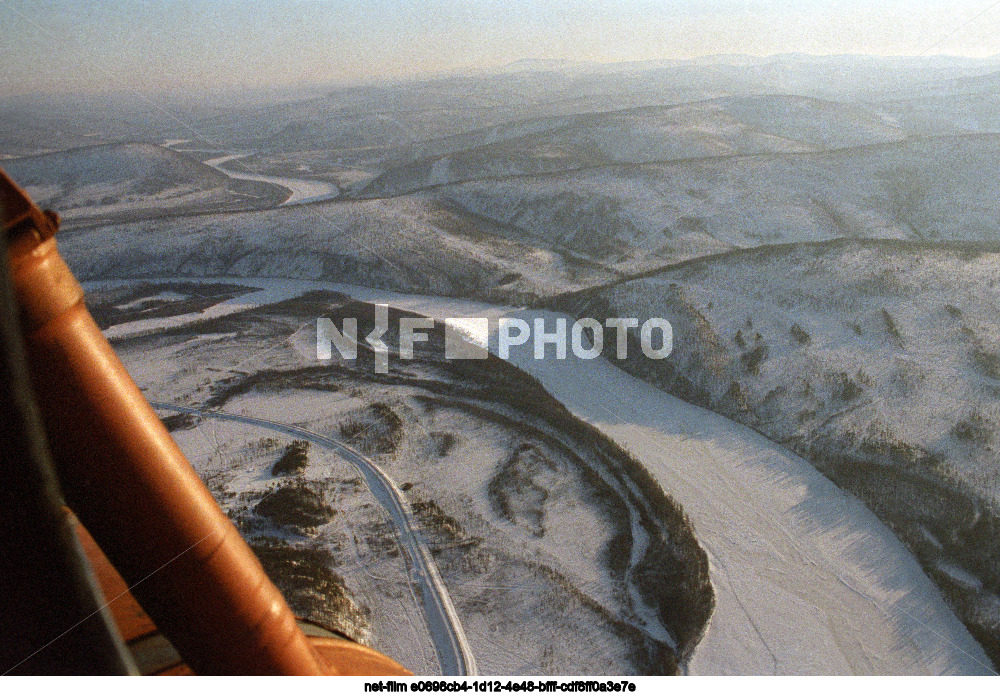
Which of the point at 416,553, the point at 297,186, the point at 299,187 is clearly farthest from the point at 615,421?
the point at 297,186

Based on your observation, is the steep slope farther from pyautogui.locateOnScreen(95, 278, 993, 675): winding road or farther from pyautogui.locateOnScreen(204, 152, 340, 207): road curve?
pyautogui.locateOnScreen(204, 152, 340, 207): road curve

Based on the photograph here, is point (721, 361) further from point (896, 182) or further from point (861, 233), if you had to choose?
point (896, 182)

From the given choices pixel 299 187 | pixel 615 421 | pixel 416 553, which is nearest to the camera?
pixel 416 553

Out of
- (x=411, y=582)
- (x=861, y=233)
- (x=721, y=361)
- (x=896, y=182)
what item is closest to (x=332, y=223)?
(x=721, y=361)

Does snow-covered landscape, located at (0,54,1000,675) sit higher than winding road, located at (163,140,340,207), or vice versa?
winding road, located at (163,140,340,207)

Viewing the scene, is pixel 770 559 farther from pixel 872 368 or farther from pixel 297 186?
pixel 297 186

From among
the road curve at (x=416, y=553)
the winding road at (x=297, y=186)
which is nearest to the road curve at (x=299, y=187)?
the winding road at (x=297, y=186)

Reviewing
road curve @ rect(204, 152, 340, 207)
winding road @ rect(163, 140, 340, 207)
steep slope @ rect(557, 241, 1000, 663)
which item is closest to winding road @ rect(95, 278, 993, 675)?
steep slope @ rect(557, 241, 1000, 663)
